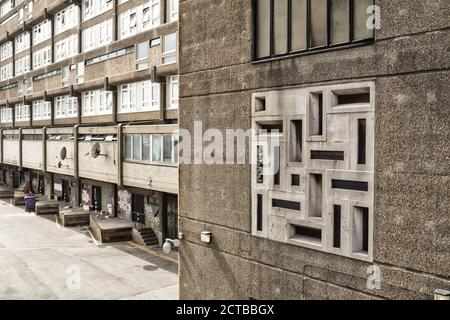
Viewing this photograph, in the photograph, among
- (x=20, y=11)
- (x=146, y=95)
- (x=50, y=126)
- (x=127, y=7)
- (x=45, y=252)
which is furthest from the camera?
(x=20, y=11)

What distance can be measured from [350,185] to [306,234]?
185cm

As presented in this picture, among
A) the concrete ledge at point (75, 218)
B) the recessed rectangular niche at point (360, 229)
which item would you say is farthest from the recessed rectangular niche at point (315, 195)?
the concrete ledge at point (75, 218)

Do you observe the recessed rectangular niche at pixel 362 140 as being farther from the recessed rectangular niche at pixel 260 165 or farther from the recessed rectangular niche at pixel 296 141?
the recessed rectangular niche at pixel 260 165

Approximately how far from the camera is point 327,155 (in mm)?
10430

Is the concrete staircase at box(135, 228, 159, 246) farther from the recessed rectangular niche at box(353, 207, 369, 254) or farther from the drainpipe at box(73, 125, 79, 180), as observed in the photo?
the recessed rectangular niche at box(353, 207, 369, 254)

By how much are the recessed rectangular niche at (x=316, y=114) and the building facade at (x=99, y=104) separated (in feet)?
50.4

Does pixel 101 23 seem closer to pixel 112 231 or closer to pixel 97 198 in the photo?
pixel 97 198

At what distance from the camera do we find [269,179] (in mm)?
11734

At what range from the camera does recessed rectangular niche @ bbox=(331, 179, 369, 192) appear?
9727mm

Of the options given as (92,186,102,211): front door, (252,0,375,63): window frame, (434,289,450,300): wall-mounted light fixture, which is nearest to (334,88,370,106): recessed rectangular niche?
(252,0,375,63): window frame

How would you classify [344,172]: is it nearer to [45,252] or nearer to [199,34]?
[199,34]

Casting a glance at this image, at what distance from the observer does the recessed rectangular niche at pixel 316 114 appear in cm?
1061

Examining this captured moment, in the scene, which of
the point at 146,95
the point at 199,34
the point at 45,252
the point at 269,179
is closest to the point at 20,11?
the point at 146,95
